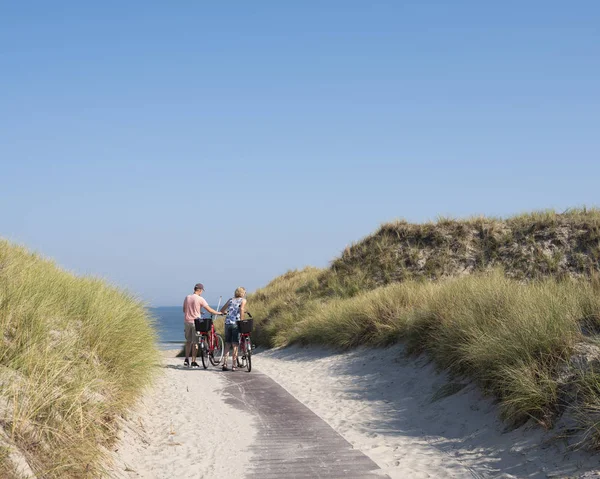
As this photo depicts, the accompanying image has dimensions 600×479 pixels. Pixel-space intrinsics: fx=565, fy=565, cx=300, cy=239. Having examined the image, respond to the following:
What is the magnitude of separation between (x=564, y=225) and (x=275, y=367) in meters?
16.7

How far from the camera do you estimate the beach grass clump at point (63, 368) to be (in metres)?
4.98

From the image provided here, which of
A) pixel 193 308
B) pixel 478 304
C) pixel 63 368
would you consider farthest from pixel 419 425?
pixel 193 308

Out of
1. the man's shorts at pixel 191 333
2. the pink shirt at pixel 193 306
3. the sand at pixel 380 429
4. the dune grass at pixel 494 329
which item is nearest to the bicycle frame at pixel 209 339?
the man's shorts at pixel 191 333

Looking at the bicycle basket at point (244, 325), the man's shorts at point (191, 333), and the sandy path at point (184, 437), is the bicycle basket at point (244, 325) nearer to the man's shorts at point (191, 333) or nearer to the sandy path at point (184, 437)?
the man's shorts at point (191, 333)

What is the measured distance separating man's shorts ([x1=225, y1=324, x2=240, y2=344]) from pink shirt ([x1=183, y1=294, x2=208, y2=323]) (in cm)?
112

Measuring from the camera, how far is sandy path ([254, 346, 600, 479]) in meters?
6.39

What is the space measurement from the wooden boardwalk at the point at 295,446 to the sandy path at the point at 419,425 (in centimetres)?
26

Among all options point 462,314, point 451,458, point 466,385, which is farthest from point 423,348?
point 451,458

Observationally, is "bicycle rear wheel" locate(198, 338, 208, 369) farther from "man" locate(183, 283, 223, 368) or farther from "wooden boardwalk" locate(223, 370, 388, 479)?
"wooden boardwalk" locate(223, 370, 388, 479)

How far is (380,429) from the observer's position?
27.9ft

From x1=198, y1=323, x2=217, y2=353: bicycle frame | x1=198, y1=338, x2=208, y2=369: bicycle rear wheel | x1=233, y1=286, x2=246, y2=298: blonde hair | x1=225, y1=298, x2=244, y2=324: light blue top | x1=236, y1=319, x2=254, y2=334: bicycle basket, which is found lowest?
x1=198, y1=338, x2=208, y2=369: bicycle rear wheel

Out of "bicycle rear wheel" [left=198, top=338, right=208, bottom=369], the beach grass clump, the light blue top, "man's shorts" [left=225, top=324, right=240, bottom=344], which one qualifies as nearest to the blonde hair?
the light blue top

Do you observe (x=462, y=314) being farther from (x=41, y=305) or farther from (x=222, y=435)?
(x=41, y=305)

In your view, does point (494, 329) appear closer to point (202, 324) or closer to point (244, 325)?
point (244, 325)
